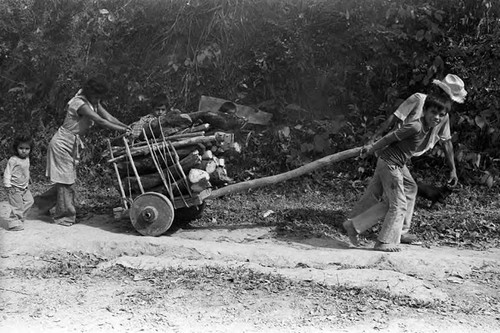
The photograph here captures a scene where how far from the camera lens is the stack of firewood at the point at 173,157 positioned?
697cm

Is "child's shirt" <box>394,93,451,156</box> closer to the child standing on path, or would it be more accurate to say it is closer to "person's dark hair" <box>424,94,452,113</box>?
the child standing on path

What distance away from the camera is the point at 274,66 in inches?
400

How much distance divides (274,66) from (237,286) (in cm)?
548

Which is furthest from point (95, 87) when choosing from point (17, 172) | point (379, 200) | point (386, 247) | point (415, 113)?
point (386, 247)

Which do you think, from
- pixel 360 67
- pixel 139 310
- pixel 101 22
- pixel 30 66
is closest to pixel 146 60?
pixel 101 22

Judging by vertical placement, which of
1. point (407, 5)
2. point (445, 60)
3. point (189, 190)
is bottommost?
point (189, 190)

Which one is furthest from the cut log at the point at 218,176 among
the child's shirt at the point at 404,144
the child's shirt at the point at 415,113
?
the child's shirt at the point at 415,113

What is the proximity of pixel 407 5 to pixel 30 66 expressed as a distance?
6710 mm

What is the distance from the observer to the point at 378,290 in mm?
5230

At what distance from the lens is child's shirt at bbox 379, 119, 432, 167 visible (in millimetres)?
6410

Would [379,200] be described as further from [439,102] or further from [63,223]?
[63,223]

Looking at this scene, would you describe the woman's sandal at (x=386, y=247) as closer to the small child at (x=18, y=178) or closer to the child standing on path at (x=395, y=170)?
the child standing on path at (x=395, y=170)

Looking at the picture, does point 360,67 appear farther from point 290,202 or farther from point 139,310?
point 139,310

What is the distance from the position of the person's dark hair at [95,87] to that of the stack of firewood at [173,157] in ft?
2.17
